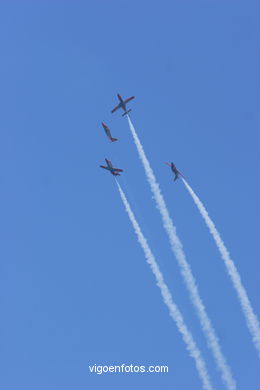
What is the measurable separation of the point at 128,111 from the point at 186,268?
2388cm

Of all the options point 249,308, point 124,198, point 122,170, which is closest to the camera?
point 249,308

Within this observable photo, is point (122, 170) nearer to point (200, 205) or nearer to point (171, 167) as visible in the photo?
point (171, 167)

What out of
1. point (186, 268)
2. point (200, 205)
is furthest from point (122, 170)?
point (186, 268)

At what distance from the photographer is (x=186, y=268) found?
70625 millimetres

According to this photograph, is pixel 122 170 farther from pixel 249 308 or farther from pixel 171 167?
pixel 249 308

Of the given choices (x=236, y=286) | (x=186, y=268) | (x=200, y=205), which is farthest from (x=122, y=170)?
(x=236, y=286)

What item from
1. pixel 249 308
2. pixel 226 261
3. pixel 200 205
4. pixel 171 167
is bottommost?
pixel 249 308

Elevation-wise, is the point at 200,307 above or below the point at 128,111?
below

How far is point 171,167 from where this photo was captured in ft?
256

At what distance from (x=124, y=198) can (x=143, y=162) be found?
16.9 feet

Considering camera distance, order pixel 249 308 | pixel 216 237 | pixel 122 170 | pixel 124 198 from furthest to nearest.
→ pixel 122 170
pixel 124 198
pixel 216 237
pixel 249 308

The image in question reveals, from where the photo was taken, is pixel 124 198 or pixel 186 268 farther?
pixel 124 198

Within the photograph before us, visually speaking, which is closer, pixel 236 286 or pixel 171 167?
pixel 236 286

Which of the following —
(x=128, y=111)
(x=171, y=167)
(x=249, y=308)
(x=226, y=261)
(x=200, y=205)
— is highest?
(x=128, y=111)
